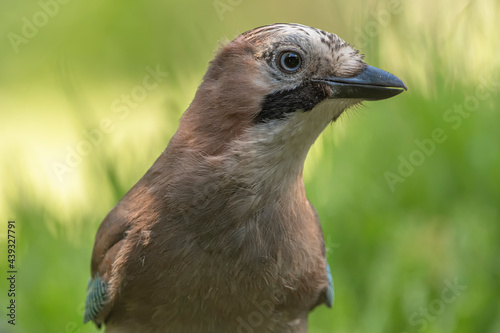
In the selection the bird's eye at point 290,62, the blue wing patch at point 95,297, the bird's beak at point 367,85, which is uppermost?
the bird's eye at point 290,62

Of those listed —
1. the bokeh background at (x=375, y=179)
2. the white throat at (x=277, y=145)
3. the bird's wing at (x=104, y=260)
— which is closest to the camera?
the white throat at (x=277, y=145)

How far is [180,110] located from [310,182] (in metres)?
0.96

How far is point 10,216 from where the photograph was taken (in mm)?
5516

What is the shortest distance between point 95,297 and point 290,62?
1469 mm

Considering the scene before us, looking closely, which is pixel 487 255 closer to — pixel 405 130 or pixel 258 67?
pixel 405 130

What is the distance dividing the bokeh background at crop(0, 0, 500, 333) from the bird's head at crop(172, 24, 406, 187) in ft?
3.37

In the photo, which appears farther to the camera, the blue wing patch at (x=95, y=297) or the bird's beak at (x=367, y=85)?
the blue wing patch at (x=95, y=297)

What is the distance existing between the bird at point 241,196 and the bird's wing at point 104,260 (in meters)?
0.02

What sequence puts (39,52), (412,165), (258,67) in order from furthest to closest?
(39,52) → (412,165) → (258,67)

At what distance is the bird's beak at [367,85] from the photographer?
10.9 feet

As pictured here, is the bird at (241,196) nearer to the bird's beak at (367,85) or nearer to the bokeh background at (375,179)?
the bird's beak at (367,85)

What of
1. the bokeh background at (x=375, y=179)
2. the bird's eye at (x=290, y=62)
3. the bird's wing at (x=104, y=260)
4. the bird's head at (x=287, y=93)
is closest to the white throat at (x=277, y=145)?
the bird's head at (x=287, y=93)

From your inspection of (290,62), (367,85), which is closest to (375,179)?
(367,85)

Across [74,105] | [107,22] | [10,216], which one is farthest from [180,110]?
[107,22]
